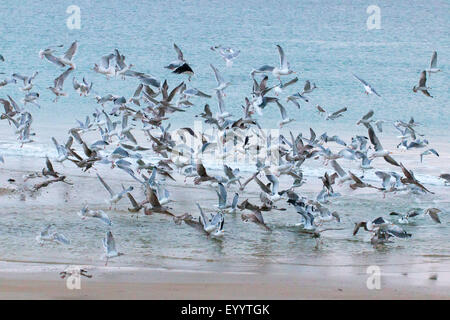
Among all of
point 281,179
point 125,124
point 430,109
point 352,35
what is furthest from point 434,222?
point 352,35

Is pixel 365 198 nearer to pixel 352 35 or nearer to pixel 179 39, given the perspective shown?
pixel 179 39

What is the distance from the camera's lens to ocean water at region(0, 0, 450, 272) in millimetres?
8242

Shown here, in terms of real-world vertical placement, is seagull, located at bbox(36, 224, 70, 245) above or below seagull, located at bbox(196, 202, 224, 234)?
below

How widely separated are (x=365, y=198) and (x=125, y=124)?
3.02 m

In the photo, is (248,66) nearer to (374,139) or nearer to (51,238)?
(374,139)

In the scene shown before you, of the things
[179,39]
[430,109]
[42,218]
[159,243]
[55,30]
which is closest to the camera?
[159,243]

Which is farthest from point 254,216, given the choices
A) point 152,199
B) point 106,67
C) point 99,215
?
point 106,67

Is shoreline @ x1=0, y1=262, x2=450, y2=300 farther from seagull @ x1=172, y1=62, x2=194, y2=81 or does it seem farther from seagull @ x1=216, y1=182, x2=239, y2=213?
seagull @ x1=172, y1=62, x2=194, y2=81

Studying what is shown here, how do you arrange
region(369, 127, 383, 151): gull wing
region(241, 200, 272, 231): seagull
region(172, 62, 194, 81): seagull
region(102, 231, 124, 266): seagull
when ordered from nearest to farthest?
region(102, 231, 124, 266): seagull < region(241, 200, 272, 231): seagull < region(172, 62, 194, 81): seagull < region(369, 127, 383, 151): gull wing

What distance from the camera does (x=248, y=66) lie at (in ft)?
83.8

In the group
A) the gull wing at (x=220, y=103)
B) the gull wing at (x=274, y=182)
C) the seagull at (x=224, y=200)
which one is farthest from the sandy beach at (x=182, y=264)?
the gull wing at (x=220, y=103)

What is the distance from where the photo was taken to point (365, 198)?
10.7m

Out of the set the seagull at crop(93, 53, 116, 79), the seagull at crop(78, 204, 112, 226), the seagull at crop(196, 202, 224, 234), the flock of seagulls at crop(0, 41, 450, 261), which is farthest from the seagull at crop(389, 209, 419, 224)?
the seagull at crop(93, 53, 116, 79)
